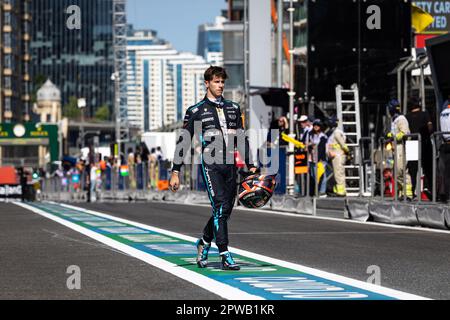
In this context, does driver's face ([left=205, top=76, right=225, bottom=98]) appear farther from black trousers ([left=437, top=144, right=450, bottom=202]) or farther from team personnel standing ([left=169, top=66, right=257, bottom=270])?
black trousers ([left=437, top=144, right=450, bottom=202])

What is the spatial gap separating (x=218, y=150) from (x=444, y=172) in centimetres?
785

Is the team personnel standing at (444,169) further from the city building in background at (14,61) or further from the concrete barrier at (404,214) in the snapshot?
the city building in background at (14,61)

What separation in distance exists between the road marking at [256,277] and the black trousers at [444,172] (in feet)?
16.7

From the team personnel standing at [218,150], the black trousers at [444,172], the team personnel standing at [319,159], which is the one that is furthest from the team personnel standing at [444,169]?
the team personnel standing at [218,150]

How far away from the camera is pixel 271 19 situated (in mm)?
55188

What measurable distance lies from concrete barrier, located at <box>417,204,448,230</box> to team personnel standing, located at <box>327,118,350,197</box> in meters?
5.04

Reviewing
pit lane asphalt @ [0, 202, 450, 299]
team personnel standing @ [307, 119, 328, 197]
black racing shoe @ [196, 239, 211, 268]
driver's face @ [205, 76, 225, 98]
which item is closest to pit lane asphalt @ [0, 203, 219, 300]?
pit lane asphalt @ [0, 202, 450, 299]

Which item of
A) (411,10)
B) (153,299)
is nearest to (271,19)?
(411,10)

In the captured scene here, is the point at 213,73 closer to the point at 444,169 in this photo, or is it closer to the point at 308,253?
the point at 308,253

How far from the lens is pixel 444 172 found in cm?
1812

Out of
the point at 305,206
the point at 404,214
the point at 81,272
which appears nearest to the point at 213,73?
the point at 81,272

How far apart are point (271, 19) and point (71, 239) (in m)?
40.7

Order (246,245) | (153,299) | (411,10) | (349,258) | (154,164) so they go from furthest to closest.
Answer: (154,164)
(411,10)
(246,245)
(349,258)
(153,299)
